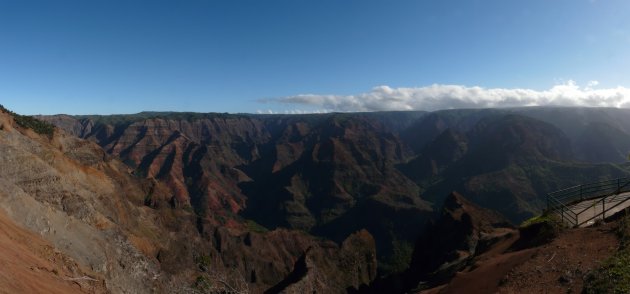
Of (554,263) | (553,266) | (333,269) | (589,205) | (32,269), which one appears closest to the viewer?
(32,269)

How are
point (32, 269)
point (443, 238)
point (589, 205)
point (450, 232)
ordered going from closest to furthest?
point (32, 269), point (589, 205), point (450, 232), point (443, 238)

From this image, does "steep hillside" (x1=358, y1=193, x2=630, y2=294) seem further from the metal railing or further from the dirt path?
the metal railing

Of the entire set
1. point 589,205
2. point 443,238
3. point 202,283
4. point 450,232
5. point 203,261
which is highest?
point 589,205

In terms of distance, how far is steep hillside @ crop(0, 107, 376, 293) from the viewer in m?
35.4

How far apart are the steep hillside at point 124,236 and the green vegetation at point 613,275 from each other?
2261 cm

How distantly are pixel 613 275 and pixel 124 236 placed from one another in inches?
1875

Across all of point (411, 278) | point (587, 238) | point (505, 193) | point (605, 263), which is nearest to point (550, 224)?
point (587, 238)

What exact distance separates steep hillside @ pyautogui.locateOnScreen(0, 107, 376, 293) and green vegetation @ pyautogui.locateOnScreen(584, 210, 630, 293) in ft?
74.2

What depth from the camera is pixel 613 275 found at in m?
16.4

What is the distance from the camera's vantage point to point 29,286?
674 inches

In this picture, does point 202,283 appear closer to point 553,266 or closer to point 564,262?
point 553,266

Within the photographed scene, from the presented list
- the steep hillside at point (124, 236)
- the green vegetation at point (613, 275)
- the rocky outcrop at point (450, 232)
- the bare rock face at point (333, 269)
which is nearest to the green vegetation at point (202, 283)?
the steep hillside at point (124, 236)

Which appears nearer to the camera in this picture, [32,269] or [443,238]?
[32,269]

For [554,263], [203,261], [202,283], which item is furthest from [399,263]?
[554,263]
